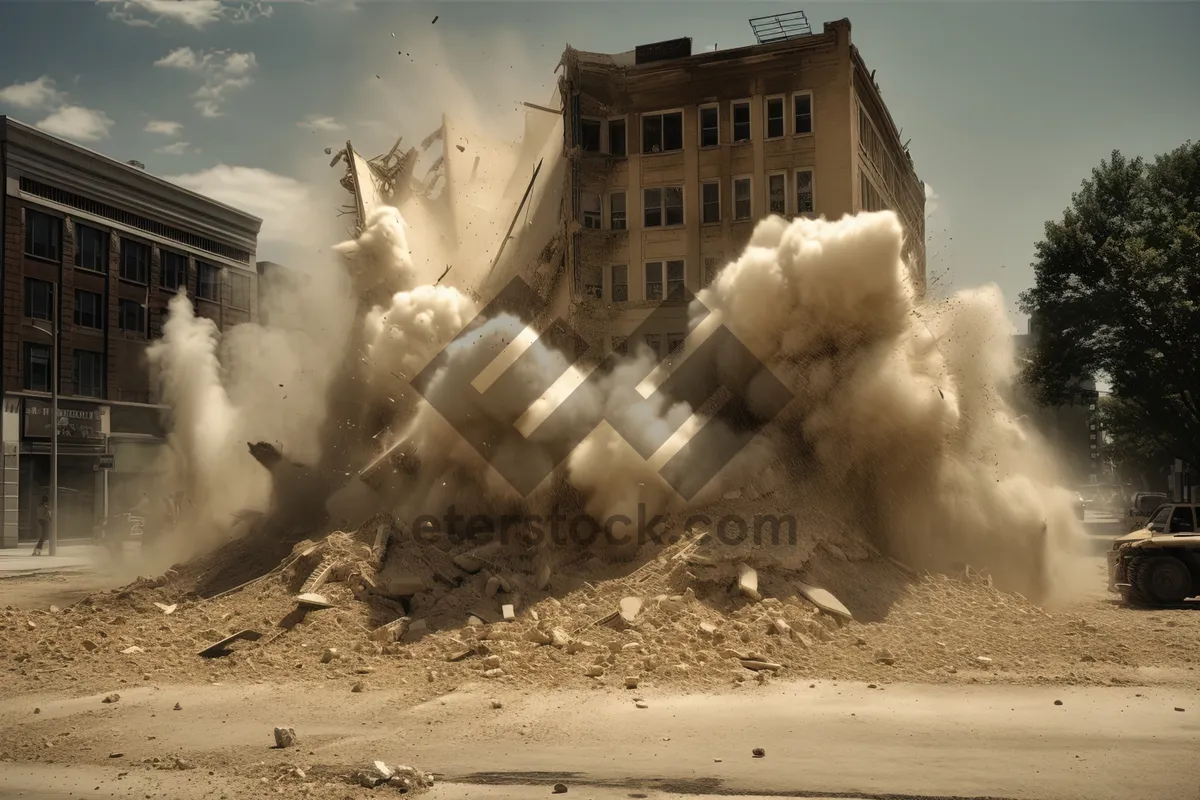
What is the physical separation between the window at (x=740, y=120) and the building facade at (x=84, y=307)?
1006 inches

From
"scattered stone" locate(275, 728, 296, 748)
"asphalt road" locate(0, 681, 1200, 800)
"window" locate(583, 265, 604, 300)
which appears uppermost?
"window" locate(583, 265, 604, 300)

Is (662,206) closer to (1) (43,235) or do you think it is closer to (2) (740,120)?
(2) (740,120)

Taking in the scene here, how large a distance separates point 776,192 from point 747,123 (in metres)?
2.77

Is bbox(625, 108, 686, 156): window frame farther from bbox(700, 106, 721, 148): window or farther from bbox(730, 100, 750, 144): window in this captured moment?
bbox(730, 100, 750, 144): window

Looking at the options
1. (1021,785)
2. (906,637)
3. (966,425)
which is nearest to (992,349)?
(966,425)

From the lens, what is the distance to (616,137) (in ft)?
120

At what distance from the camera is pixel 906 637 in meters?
14.0

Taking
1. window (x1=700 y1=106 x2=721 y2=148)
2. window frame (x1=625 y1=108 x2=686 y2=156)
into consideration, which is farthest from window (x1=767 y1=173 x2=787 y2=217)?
window frame (x1=625 y1=108 x2=686 y2=156)

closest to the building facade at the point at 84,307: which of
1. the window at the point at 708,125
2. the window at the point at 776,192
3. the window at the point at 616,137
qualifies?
the window at the point at 616,137

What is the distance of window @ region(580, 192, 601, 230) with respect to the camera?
3625cm

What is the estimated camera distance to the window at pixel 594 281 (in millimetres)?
35906

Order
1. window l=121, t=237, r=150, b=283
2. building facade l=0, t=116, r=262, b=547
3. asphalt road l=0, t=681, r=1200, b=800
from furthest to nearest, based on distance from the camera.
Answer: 1. window l=121, t=237, r=150, b=283
2. building facade l=0, t=116, r=262, b=547
3. asphalt road l=0, t=681, r=1200, b=800

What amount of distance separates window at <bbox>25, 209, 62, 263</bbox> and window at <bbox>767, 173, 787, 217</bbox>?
2935 cm

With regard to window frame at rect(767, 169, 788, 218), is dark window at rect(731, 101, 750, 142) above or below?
above
